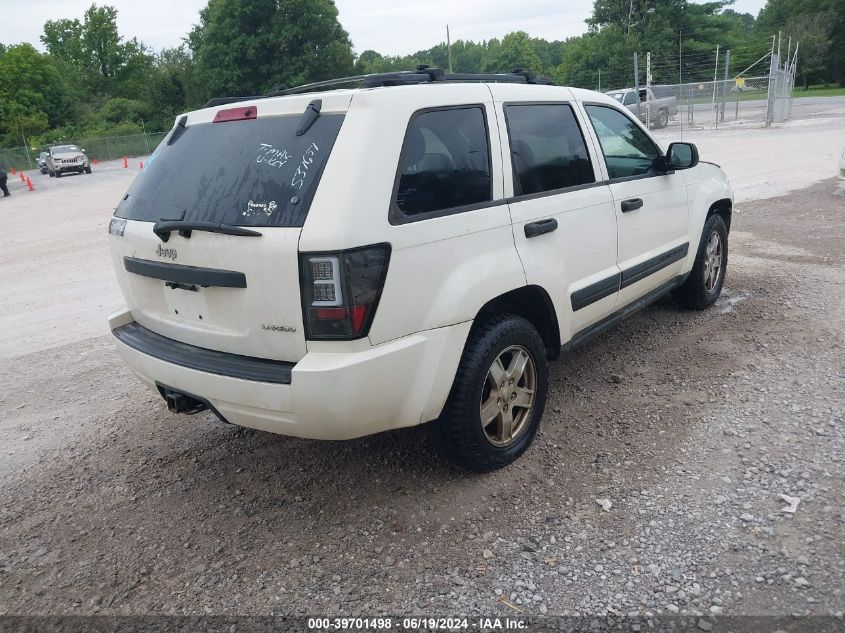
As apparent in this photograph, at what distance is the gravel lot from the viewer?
2.62 m

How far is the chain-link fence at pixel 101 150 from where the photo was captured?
4375 cm

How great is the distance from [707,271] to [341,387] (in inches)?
157

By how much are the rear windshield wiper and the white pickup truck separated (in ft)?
84.4

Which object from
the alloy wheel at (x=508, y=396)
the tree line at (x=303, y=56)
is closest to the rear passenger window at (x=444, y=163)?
the alloy wheel at (x=508, y=396)

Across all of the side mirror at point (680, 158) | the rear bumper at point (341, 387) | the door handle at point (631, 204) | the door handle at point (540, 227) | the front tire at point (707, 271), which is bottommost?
the front tire at point (707, 271)

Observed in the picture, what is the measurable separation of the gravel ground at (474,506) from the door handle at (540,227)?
1.17 metres

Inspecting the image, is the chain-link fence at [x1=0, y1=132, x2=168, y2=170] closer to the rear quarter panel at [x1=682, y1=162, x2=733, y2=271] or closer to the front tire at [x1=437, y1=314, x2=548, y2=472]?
the rear quarter panel at [x1=682, y1=162, x2=733, y2=271]

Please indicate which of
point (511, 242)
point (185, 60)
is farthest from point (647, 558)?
point (185, 60)

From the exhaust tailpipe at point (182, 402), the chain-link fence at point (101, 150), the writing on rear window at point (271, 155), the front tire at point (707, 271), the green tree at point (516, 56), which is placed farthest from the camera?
the green tree at point (516, 56)

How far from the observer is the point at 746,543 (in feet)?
8.98

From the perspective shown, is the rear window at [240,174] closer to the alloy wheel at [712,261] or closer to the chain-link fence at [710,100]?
the alloy wheel at [712,261]

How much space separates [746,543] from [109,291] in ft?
24.2

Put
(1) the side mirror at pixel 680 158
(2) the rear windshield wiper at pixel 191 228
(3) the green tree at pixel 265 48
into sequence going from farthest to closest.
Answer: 1. (3) the green tree at pixel 265 48
2. (1) the side mirror at pixel 680 158
3. (2) the rear windshield wiper at pixel 191 228

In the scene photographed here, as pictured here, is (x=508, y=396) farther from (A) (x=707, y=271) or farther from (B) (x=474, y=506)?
(A) (x=707, y=271)
